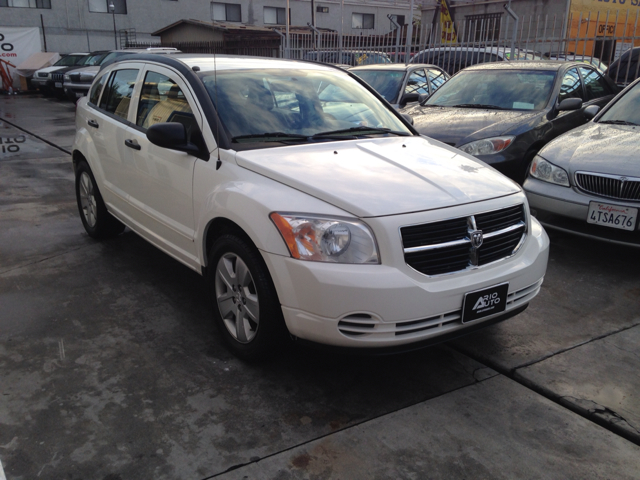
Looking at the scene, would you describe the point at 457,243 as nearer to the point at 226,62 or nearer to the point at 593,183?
the point at 226,62

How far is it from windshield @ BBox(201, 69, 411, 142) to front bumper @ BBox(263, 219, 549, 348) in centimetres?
114

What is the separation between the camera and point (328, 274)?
2697 millimetres

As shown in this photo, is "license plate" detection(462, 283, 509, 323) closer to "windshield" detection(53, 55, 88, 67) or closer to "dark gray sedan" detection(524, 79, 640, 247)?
"dark gray sedan" detection(524, 79, 640, 247)

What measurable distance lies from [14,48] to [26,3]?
5.55 m

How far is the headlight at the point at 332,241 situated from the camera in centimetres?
276

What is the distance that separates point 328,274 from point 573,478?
1.36 meters

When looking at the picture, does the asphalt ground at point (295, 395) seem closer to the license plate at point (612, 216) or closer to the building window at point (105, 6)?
the license plate at point (612, 216)

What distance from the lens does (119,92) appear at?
4789mm

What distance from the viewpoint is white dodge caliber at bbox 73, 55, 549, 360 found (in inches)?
109

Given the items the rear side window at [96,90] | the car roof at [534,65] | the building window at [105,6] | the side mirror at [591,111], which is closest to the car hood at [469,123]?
the side mirror at [591,111]

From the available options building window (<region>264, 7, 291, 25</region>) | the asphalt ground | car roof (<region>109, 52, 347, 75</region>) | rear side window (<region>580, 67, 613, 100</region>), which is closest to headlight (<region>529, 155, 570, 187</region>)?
the asphalt ground

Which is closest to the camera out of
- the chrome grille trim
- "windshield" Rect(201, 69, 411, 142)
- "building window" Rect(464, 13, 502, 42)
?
the chrome grille trim

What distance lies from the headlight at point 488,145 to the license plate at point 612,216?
159 centimetres

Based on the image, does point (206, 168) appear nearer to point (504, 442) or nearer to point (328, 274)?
point (328, 274)
